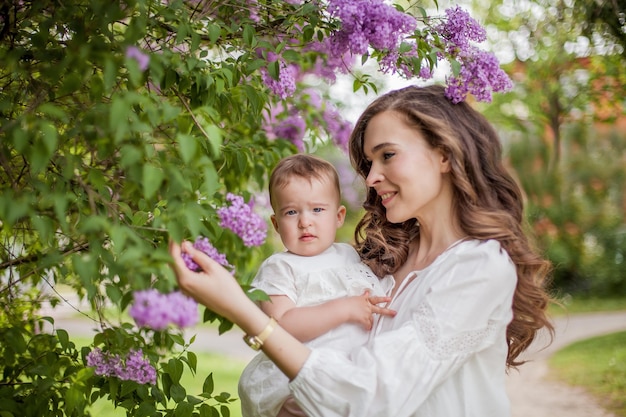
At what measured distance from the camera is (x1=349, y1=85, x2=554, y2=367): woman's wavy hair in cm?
228

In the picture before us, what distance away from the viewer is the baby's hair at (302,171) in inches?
98.0

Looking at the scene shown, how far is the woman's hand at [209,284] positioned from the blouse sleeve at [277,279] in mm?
512

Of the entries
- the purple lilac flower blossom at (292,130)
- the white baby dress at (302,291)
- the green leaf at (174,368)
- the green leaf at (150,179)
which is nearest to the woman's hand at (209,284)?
the green leaf at (150,179)

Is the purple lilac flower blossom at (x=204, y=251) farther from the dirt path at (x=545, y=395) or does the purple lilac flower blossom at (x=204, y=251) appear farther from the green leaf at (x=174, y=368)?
the dirt path at (x=545, y=395)

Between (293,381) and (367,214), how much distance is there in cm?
104

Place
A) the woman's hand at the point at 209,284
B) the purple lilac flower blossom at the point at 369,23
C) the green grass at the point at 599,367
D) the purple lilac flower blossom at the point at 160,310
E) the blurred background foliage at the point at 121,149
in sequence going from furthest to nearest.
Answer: the green grass at the point at 599,367 → the purple lilac flower blossom at the point at 369,23 → the woman's hand at the point at 209,284 → the blurred background foliage at the point at 121,149 → the purple lilac flower blossom at the point at 160,310

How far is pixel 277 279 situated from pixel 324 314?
8.6 inches

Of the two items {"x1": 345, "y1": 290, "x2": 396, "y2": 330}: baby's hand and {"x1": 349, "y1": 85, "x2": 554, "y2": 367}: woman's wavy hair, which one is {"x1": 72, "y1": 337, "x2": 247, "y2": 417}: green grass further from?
{"x1": 349, "y1": 85, "x2": 554, "y2": 367}: woman's wavy hair

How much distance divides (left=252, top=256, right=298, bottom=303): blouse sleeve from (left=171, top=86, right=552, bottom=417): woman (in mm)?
285

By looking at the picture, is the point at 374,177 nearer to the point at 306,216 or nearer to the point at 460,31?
the point at 306,216

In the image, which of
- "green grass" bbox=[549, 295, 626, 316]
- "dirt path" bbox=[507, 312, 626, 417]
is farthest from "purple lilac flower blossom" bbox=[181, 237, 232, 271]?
"green grass" bbox=[549, 295, 626, 316]

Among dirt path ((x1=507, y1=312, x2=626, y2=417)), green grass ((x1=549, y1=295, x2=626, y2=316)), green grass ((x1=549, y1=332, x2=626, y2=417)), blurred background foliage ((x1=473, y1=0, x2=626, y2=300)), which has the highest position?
blurred background foliage ((x1=473, y1=0, x2=626, y2=300))

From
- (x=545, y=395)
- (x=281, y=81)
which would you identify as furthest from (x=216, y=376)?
(x=281, y=81)

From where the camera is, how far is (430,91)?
8.04ft
